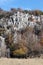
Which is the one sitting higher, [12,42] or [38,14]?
[38,14]

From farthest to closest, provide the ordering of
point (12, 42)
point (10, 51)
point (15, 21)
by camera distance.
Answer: point (15, 21), point (12, 42), point (10, 51)

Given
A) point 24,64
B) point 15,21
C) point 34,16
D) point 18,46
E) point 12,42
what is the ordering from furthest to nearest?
point 34,16 → point 15,21 → point 12,42 → point 18,46 → point 24,64

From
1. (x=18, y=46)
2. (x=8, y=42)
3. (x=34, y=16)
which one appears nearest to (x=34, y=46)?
(x=18, y=46)

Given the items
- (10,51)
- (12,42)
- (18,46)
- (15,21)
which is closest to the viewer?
(10,51)

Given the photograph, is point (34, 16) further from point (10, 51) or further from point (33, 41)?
point (10, 51)

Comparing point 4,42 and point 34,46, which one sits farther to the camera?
point 4,42

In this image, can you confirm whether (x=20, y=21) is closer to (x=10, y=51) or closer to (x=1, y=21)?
(x=1, y=21)

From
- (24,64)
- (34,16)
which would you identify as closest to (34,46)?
(24,64)

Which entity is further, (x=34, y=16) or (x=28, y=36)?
(x=34, y=16)

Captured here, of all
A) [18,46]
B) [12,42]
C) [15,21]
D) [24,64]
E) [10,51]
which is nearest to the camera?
[24,64]
